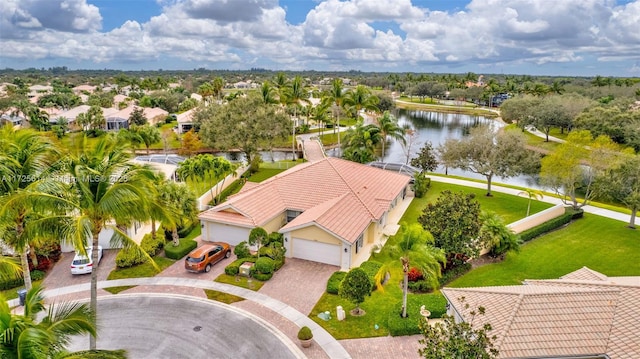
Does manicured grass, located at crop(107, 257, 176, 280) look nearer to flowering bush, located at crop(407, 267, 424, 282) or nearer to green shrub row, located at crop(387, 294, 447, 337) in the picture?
green shrub row, located at crop(387, 294, 447, 337)

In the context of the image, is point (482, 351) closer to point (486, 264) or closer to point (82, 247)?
point (82, 247)

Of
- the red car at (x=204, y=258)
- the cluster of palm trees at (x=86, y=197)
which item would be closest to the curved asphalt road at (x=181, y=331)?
the red car at (x=204, y=258)

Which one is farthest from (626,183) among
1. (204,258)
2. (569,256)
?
(204,258)

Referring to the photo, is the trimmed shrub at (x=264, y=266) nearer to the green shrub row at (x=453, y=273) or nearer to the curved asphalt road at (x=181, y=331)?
the curved asphalt road at (x=181, y=331)

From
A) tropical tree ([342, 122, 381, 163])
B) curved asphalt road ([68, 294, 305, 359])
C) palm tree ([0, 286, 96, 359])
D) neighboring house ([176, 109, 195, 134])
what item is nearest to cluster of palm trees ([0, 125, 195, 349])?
palm tree ([0, 286, 96, 359])

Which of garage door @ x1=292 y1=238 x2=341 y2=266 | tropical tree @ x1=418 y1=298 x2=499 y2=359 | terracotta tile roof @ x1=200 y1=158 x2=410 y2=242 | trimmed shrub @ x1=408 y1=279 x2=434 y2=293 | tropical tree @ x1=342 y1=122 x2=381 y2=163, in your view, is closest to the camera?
tropical tree @ x1=418 y1=298 x2=499 y2=359
